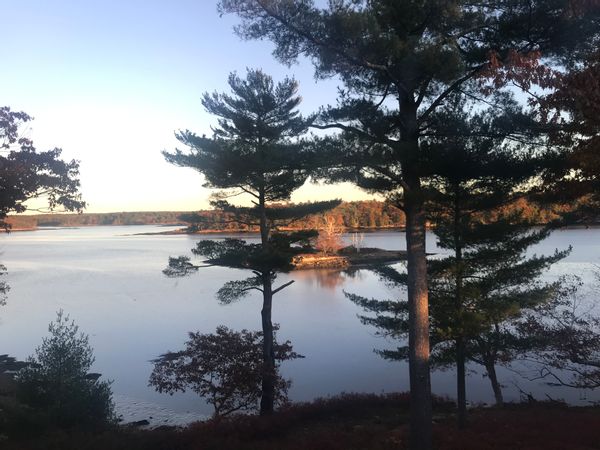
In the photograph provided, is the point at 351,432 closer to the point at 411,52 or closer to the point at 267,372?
the point at 267,372

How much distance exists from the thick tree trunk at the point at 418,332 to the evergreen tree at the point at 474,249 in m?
1.07

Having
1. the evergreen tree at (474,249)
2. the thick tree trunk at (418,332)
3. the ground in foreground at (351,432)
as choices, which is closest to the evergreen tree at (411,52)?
the thick tree trunk at (418,332)

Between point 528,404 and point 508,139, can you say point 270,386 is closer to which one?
point 528,404

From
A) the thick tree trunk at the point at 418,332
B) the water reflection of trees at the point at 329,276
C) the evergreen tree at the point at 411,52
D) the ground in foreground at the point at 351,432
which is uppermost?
the evergreen tree at the point at 411,52

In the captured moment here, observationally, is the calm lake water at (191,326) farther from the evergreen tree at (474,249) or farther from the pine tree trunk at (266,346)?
the evergreen tree at (474,249)

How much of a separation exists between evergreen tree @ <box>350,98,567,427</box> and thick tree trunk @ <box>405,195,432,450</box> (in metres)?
Result: 1.07

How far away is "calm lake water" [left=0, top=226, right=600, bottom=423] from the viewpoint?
55.5 ft

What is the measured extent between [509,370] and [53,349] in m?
15.8

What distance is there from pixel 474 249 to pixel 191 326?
Answer: 18097 millimetres

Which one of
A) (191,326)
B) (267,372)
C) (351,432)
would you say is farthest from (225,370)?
(191,326)

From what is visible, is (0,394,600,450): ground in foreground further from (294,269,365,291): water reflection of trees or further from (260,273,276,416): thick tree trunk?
(294,269,365,291): water reflection of trees

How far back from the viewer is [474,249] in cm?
1166

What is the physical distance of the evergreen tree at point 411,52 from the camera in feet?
22.5

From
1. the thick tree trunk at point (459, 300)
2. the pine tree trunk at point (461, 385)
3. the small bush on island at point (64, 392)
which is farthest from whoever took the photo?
the small bush on island at point (64, 392)
